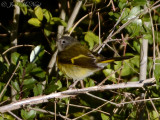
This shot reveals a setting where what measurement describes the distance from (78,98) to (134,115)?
1.94 feet

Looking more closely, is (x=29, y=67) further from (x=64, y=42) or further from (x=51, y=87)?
(x=64, y=42)

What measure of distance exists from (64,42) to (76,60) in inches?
9.7

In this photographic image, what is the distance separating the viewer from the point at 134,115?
2.62m

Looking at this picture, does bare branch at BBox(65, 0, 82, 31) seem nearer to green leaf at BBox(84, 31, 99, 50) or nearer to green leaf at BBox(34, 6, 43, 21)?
green leaf at BBox(84, 31, 99, 50)

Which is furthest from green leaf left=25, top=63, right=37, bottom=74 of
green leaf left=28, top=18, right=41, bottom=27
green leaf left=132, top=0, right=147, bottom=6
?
green leaf left=132, top=0, right=147, bottom=6

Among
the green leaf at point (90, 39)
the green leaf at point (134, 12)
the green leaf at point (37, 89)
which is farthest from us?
the green leaf at point (90, 39)

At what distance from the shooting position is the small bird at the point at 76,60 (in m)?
2.67

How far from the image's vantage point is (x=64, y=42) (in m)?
2.96

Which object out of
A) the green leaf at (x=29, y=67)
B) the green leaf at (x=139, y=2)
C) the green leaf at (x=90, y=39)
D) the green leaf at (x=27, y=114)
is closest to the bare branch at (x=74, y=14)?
the green leaf at (x=90, y=39)

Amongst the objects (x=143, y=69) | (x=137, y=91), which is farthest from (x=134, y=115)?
(x=143, y=69)

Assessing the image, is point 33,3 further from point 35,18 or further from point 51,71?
point 51,71

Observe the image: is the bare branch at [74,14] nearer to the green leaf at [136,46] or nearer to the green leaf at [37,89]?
the green leaf at [136,46]

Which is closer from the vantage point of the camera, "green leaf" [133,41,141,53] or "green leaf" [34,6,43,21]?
"green leaf" [34,6,43,21]

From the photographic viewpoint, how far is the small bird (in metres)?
2.67
